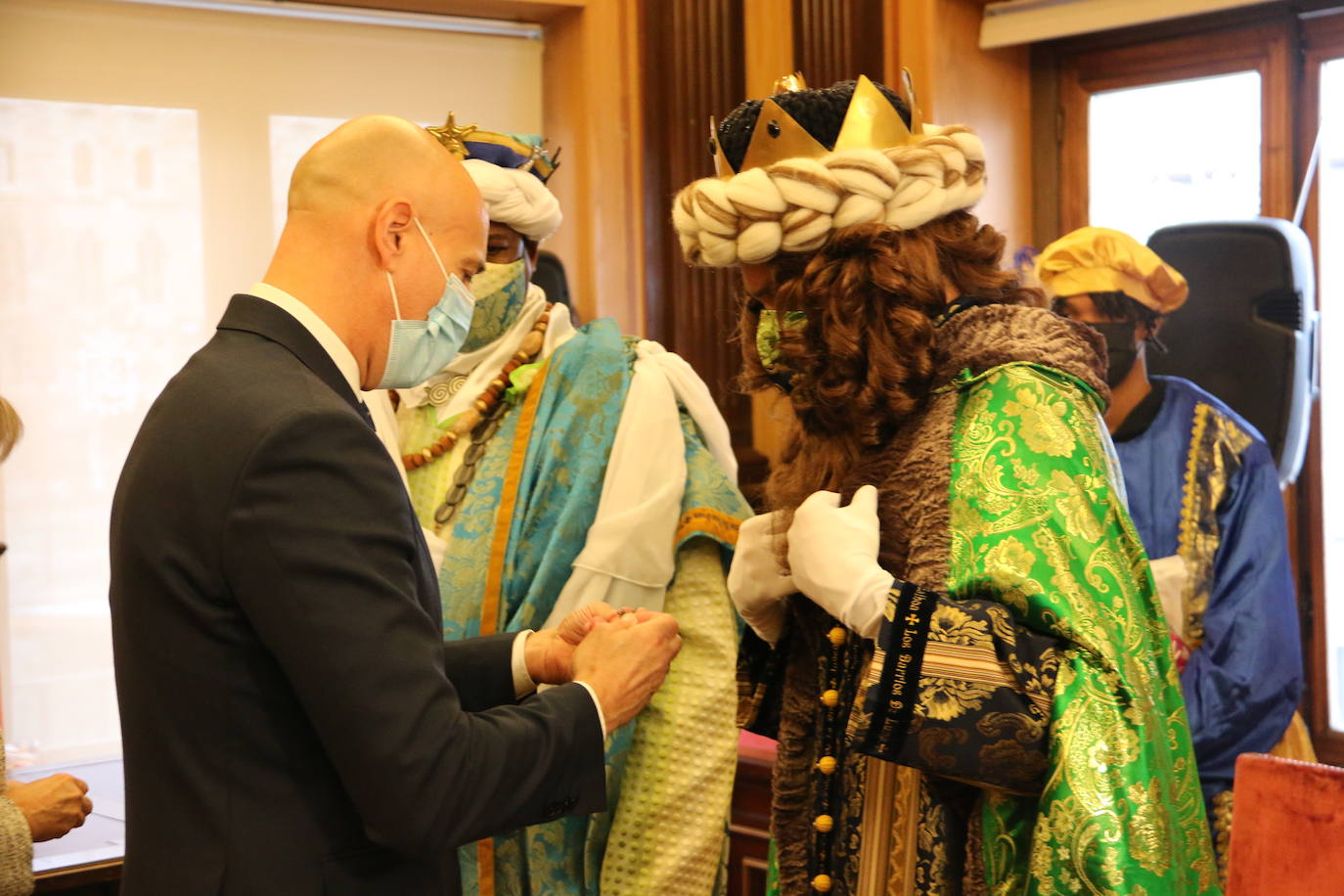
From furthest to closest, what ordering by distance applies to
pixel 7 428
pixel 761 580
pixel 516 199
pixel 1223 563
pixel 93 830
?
pixel 1223 563
pixel 93 830
pixel 516 199
pixel 7 428
pixel 761 580

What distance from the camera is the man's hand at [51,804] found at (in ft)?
5.86

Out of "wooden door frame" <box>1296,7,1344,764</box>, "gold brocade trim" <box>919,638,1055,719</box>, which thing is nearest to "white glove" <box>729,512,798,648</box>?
"gold brocade trim" <box>919,638,1055,719</box>

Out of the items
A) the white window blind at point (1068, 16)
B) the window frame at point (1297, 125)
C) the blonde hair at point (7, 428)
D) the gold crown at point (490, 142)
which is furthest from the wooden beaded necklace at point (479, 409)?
the window frame at point (1297, 125)

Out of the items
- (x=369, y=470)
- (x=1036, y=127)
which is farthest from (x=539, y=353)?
(x=1036, y=127)

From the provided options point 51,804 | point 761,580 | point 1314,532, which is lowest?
point 51,804

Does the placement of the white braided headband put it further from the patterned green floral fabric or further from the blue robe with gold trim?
the blue robe with gold trim

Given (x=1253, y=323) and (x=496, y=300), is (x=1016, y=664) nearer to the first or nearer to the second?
(x=496, y=300)

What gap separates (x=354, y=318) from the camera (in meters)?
1.31

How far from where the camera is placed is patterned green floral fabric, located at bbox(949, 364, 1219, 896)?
129cm

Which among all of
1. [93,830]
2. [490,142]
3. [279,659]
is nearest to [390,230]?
[279,659]

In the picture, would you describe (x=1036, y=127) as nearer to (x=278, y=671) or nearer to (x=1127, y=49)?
(x=1127, y=49)

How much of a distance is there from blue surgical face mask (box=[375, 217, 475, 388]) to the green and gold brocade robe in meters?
0.52

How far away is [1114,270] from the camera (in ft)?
8.52

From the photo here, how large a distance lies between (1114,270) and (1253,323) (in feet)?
A: 1.21
